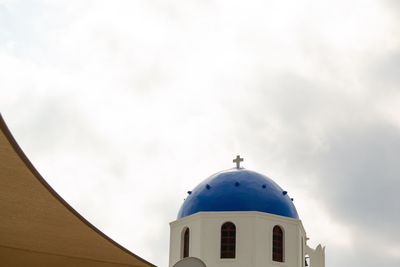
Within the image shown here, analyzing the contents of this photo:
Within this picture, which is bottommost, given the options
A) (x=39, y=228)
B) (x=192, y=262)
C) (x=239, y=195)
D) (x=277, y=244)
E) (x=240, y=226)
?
(x=192, y=262)

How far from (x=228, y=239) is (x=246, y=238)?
2.36 ft

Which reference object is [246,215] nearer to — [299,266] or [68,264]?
[299,266]

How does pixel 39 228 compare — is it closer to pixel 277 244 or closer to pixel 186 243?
pixel 277 244

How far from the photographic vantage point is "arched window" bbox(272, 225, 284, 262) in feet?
80.5

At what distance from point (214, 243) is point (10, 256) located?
54.1 feet

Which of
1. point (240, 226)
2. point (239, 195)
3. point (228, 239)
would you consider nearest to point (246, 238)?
point (240, 226)

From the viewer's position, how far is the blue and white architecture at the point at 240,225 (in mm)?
24156

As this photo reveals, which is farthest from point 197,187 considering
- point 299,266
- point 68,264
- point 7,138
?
point 7,138

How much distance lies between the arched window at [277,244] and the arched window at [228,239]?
157cm

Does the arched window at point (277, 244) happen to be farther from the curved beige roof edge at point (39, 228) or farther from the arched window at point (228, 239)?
the curved beige roof edge at point (39, 228)

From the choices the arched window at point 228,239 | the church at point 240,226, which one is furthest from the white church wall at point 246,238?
the arched window at point 228,239

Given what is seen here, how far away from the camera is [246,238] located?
24188 millimetres

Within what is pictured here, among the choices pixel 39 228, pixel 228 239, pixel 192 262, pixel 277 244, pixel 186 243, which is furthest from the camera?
pixel 186 243

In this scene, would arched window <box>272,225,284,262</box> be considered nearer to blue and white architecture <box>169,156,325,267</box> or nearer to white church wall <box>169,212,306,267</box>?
blue and white architecture <box>169,156,325,267</box>
